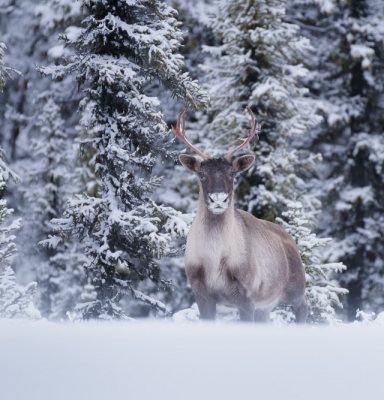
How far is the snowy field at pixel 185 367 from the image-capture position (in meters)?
2.82

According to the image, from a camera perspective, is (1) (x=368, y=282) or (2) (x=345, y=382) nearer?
(2) (x=345, y=382)

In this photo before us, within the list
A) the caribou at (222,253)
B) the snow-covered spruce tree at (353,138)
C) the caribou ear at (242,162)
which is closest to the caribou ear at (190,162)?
the caribou at (222,253)

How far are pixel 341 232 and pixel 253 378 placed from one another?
21295 millimetres

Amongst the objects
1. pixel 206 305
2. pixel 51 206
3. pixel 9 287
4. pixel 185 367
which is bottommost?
pixel 51 206

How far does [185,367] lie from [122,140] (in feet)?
25.5

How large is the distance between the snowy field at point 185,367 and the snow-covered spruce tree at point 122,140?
21.0ft

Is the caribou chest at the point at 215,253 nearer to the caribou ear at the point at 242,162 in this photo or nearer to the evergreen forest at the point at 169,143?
the caribou ear at the point at 242,162

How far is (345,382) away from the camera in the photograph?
2.95 metres

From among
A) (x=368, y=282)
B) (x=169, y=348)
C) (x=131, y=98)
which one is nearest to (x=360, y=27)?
(x=368, y=282)

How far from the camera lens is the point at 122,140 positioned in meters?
10.6

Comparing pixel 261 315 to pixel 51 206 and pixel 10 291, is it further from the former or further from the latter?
pixel 51 206

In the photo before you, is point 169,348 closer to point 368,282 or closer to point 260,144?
point 260,144

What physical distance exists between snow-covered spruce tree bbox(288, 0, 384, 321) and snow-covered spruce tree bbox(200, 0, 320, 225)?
21.1ft

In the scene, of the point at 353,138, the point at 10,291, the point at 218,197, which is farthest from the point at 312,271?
the point at 353,138
